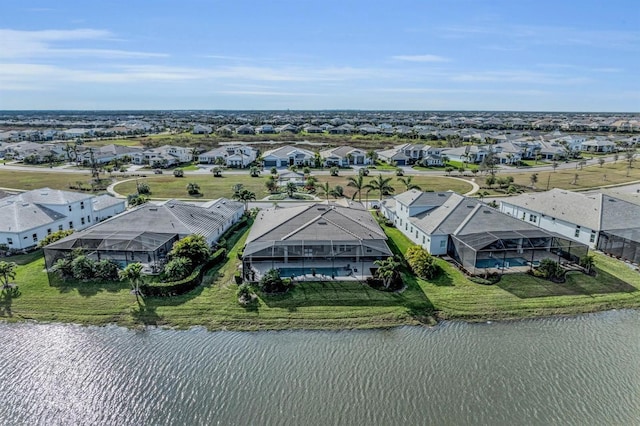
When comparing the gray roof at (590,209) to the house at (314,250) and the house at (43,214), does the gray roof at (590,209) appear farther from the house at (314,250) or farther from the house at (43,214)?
the house at (43,214)

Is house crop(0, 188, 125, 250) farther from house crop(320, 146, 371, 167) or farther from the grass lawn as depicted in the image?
house crop(320, 146, 371, 167)

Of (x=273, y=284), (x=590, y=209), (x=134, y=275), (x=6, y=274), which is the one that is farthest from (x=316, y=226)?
(x=590, y=209)

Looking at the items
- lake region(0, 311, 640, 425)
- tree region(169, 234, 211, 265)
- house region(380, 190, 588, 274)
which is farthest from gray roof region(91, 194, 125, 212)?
house region(380, 190, 588, 274)

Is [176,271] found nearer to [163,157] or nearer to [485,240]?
[485,240]

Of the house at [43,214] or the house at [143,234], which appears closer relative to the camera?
the house at [143,234]

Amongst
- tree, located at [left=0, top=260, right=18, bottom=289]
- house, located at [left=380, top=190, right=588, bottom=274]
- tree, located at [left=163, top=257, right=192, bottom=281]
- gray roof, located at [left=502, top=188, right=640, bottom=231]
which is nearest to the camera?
tree, located at [left=0, top=260, right=18, bottom=289]

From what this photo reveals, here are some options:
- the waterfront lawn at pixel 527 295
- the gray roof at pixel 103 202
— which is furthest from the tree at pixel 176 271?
the gray roof at pixel 103 202
